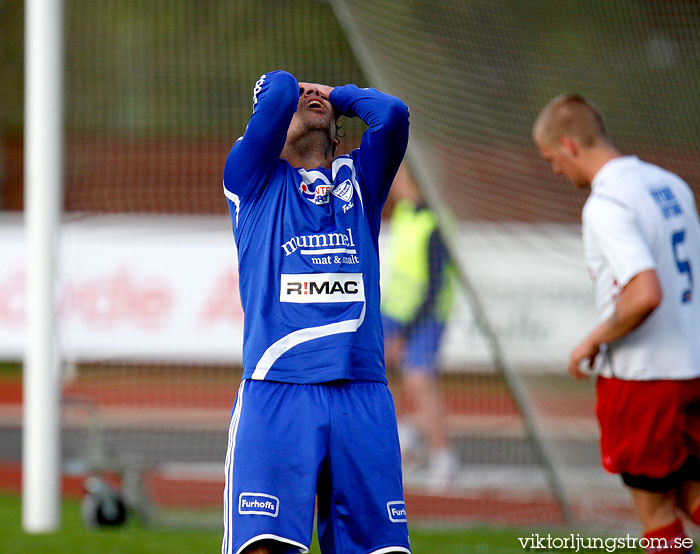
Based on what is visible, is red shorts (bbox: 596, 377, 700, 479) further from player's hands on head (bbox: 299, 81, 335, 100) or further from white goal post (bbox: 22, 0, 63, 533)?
white goal post (bbox: 22, 0, 63, 533)

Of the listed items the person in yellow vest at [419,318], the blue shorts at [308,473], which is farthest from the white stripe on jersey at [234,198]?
the person in yellow vest at [419,318]

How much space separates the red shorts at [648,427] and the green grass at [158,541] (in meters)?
1.53

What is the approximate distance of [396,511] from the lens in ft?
9.28

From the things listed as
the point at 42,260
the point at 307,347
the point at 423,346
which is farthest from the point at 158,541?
the point at 307,347

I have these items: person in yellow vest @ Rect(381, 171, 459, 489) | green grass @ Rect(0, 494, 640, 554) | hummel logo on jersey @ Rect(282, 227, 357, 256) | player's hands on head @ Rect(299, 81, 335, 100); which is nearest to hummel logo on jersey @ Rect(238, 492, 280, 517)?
hummel logo on jersey @ Rect(282, 227, 357, 256)

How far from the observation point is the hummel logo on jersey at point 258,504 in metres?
2.75

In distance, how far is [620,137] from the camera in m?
6.33

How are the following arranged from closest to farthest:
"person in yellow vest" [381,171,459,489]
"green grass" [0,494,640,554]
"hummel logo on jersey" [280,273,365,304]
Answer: "hummel logo on jersey" [280,273,365,304] < "green grass" [0,494,640,554] < "person in yellow vest" [381,171,459,489]

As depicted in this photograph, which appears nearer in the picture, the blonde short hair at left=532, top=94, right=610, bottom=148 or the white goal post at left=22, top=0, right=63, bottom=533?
the blonde short hair at left=532, top=94, right=610, bottom=148

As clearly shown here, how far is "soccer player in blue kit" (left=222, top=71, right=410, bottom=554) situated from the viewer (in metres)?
2.77

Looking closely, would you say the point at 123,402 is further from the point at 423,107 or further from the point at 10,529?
the point at 423,107

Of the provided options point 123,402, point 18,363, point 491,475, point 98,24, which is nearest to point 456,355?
point 491,475

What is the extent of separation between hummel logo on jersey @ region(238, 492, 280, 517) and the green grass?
97.1 inches

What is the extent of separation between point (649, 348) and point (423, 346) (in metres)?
3.19
